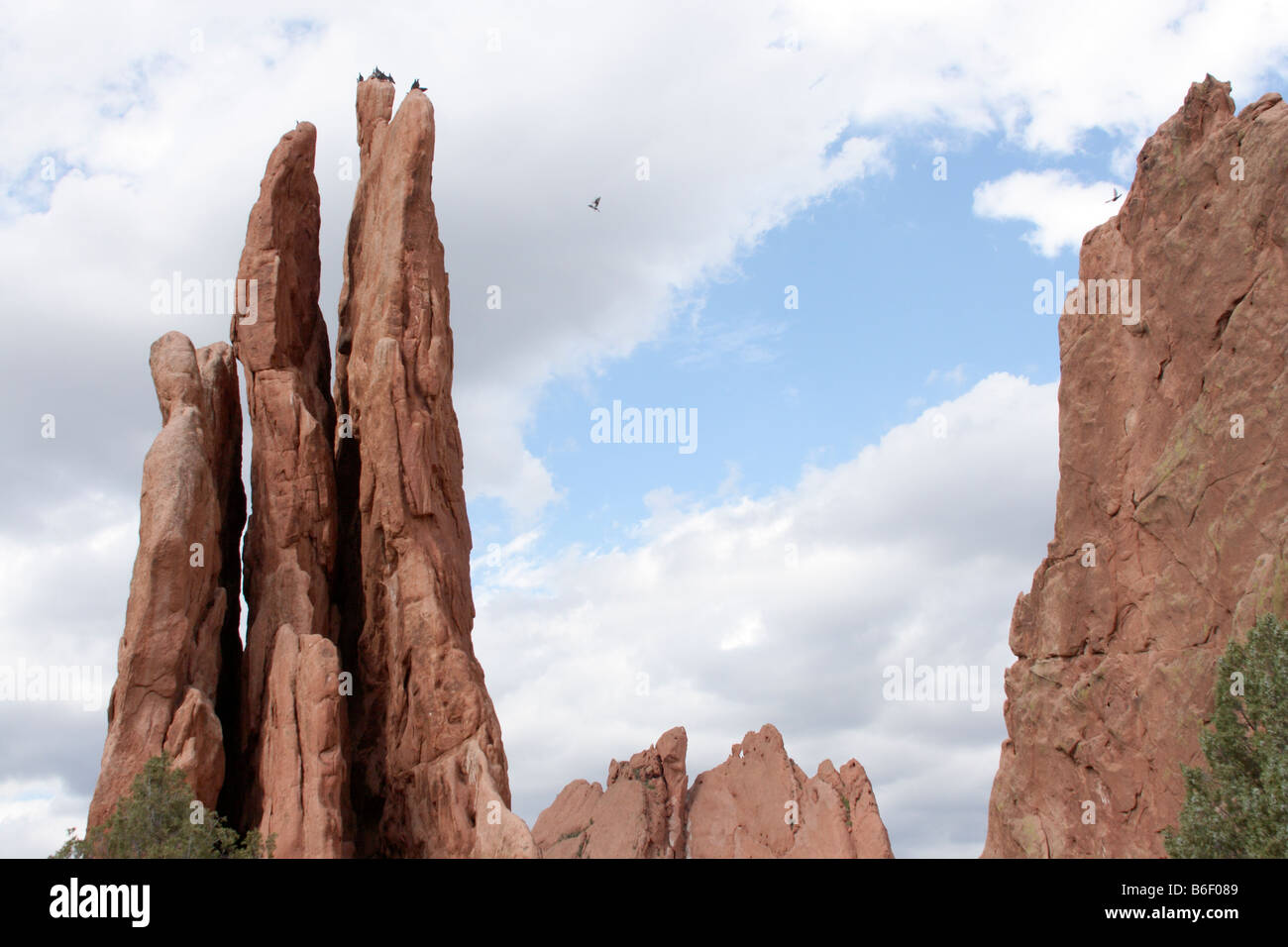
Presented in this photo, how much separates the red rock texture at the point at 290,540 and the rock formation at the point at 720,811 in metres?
28.7

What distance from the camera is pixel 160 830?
30.1m

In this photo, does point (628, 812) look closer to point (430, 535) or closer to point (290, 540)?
point (430, 535)

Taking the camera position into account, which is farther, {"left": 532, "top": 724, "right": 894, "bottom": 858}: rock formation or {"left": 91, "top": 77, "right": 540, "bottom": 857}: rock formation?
{"left": 532, "top": 724, "right": 894, "bottom": 858}: rock formation

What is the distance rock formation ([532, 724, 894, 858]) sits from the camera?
2518 inches

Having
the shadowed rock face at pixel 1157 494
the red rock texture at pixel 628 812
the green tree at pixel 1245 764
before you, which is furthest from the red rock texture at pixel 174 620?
the red rock texture at pixel 628 812

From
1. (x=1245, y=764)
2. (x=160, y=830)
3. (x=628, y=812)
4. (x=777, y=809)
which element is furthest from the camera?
(x=777, y=809)

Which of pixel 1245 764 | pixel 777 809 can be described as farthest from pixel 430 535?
pixel 777 809

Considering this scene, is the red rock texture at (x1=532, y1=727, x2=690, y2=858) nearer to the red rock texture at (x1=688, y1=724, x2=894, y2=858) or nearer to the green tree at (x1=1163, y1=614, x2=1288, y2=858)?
the red rock texture at (x1=688, y1=724, x2=894, y2=858)

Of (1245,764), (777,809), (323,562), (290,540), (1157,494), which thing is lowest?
(777,809)

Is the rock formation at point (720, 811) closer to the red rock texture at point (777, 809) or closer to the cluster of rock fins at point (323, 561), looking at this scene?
the red rock texture at point (777, 809)

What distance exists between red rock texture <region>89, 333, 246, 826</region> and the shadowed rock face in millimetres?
29236

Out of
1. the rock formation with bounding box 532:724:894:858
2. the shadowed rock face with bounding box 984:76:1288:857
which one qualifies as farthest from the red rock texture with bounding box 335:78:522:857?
the rock formation with bounding box 532:724:894:858

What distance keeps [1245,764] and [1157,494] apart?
536 inches
